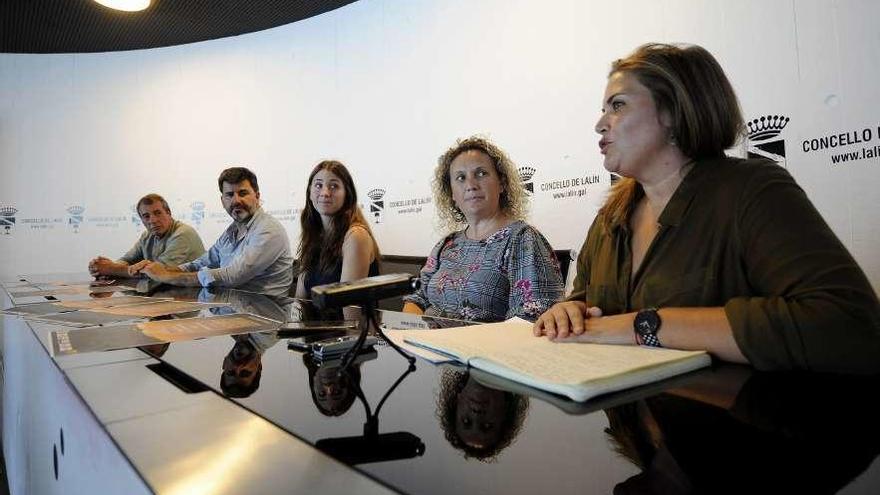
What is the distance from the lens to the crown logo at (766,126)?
2297mm

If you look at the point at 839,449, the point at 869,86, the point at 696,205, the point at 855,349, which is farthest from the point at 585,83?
the point at 839,449

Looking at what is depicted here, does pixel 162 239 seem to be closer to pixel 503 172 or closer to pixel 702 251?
pixel 503 172

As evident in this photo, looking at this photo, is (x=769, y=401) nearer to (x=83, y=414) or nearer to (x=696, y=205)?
(x=696, y=205)

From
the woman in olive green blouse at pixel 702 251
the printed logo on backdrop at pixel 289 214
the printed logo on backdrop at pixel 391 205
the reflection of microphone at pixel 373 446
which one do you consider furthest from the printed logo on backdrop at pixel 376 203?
the reflection of microphone at pixel 373 446

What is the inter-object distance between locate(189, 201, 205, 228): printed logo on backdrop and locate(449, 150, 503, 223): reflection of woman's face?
4.54 metres

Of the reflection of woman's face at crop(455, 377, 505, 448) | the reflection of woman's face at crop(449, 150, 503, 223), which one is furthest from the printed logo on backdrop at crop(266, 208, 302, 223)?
the reflection of woman's face at crop(455, 377, 505, 448)

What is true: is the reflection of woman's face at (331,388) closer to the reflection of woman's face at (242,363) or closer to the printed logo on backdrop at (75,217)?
the reflection of woman's face at (242,363)

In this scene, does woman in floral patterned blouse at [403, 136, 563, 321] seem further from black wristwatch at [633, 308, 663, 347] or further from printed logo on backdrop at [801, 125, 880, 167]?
printed logo on backdrop at [801, 125, 880, 167]

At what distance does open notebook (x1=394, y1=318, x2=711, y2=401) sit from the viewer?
0.53 m

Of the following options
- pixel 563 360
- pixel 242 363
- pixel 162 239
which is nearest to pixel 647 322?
pixel 563 360

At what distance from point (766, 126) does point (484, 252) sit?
1.60 metres

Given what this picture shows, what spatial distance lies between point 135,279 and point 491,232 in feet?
6.61

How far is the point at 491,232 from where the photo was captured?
1.84 metres

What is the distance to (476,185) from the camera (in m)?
1.87
